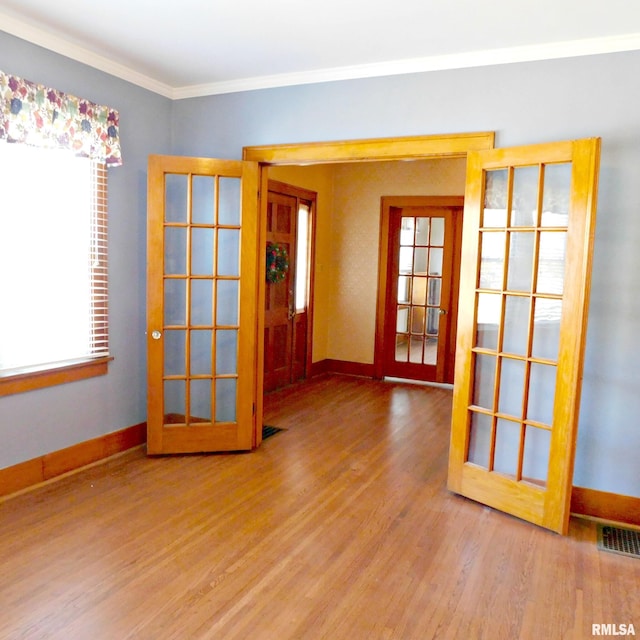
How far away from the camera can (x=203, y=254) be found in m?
4.09

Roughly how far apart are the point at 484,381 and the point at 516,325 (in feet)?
1.27

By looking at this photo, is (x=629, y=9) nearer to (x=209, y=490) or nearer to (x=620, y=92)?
(x=620, y=92)

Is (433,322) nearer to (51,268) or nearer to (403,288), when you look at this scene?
(403,288)

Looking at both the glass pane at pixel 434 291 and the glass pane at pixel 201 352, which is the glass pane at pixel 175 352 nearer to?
the glass pane at pixel 201 352

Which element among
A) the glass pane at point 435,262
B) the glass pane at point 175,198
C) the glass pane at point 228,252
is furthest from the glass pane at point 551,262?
the glass pane at point 435,262

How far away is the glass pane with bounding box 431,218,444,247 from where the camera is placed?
6590 mm

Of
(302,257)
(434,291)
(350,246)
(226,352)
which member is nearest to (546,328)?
(226,352)

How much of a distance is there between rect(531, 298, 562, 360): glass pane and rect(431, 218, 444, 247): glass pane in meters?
3.52

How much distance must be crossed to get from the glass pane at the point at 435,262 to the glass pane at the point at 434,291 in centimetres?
8

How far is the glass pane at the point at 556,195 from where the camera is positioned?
3.02 metres

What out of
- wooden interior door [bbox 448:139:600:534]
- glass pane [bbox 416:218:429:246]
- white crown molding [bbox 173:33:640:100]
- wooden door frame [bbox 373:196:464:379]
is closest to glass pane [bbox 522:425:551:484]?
wooden interior door [bbox 448:139:600:534]

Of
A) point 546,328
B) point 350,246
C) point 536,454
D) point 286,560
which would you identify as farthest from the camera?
point 350,246

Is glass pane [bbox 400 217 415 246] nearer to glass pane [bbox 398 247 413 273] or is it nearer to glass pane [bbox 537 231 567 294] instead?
glass pane [bbox 398 247 413 273]

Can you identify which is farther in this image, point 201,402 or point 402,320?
point 402,320
